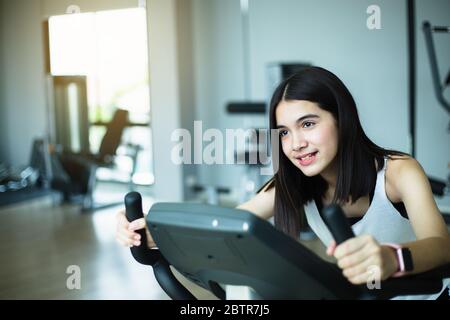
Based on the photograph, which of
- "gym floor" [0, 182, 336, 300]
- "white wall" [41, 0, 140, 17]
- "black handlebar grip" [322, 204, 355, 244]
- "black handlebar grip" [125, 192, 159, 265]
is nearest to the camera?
"black handlebar grip" [322, 204, 355, 244]

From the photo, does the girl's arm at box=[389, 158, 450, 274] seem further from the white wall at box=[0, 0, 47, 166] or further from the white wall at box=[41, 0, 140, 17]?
the white wall at box=[0, 0, 47, 166]

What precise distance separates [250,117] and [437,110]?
1595 mm

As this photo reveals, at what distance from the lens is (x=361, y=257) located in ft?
2.55

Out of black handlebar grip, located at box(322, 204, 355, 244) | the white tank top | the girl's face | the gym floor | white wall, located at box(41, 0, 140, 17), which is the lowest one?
the gym floor

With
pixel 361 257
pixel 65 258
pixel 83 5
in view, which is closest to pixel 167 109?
pixel 65 258

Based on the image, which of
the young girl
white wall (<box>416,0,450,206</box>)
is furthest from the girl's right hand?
white wall (<box>416,0,450,206</box>)

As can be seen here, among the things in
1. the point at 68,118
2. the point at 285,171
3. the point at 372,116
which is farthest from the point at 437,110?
the point at 285,171

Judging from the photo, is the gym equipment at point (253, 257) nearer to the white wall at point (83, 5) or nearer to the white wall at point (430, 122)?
the white wall at point (83, 5)

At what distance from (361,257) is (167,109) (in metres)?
4.26

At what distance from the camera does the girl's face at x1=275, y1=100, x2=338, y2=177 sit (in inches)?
43.6

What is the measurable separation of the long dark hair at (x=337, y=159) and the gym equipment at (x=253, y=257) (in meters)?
0.30

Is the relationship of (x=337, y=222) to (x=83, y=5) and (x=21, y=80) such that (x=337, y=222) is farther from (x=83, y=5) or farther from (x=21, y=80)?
(x=21, y=80)

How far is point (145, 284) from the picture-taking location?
3.02 m

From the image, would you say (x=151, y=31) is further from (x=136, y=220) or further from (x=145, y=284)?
(x=145, y=284)
